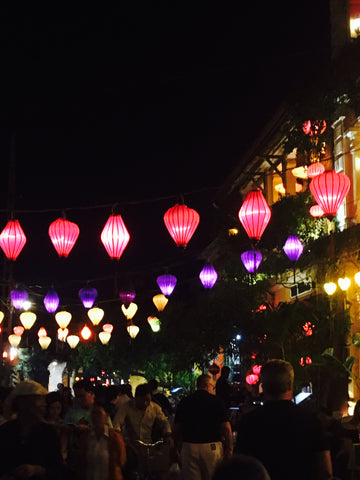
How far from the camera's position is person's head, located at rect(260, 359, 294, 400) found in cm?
443

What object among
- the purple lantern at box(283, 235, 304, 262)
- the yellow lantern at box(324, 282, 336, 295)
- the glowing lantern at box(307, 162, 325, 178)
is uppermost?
the glowing lantern at box(307, 162, 325, 178)

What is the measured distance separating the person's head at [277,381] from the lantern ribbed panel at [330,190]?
314 inches

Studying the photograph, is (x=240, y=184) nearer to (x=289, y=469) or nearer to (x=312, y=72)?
(x=312, y=72)

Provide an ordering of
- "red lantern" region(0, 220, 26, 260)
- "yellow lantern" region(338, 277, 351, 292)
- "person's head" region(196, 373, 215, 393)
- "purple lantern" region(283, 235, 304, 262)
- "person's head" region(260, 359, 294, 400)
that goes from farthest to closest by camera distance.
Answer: "purple lantern" region(283, 235, 304, 262) < "yellow lantern" region(338, 277, 351, 292) < "red lantern" region(0, 220, 26, 260) < "person's head" region(196, 373, 215, 393) < "person's head" region(260, 359, 294, 400)

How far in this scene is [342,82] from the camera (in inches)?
544

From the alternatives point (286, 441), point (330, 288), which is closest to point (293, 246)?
point (330, 288)

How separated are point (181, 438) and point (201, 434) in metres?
0.26

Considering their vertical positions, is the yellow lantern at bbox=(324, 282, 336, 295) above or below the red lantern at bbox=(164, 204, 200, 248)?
below

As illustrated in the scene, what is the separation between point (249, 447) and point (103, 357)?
38.1 m

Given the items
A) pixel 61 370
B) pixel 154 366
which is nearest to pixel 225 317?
pixel 154 366

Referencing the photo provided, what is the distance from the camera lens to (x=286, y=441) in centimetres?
430

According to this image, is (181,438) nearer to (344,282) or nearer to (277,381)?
(277,381)

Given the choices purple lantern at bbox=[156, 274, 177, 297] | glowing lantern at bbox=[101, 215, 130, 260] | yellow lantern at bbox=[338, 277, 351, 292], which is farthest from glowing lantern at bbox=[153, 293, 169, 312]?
glowing lantern at bbox=[101, 215, 130, 260]

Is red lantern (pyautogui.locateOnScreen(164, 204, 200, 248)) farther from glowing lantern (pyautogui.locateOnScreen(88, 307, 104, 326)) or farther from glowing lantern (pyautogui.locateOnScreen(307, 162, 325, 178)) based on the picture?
glowing lantern (pyautogui.locateOnScreen(88, 307, 104, 326))
